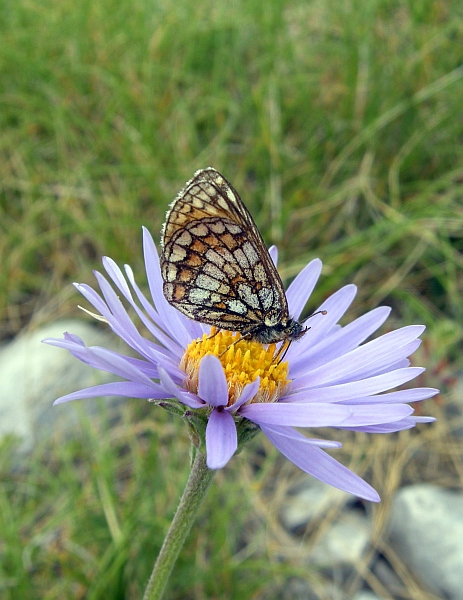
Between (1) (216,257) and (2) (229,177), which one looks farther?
(2) (229,177)

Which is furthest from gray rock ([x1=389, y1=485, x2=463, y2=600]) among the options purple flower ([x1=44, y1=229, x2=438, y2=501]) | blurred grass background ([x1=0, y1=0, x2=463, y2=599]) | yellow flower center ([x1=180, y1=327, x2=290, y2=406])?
yellow flower center ([x1=180, y1=327, x2=290, y2=406])

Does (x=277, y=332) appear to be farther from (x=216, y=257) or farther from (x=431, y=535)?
(x=431, y=535)

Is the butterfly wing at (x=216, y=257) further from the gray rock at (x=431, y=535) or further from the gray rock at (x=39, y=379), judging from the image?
the gray rock at (x=431, y=535)

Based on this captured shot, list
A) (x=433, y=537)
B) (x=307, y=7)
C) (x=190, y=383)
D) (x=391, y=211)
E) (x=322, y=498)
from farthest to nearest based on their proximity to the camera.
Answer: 1. (x=307, y=7)
2. (x=391, y=211)
3. (x=322, y=498)
4. (x=433, y=537)
5. (x=190, y=383)

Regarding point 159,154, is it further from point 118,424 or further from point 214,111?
point 118,424

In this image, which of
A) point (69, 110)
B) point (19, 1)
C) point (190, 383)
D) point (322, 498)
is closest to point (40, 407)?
point (322, 498)

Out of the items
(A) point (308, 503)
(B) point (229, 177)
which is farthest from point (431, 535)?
(B) point (229, 177)
